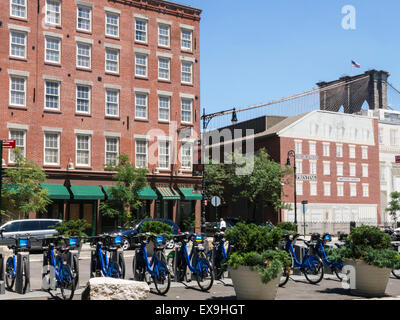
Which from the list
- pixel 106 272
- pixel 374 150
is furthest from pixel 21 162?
pixel 374 150

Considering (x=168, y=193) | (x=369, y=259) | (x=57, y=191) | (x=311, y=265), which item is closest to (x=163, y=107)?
(x=168, y=193)

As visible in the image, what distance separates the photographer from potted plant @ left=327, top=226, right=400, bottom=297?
38.6ft

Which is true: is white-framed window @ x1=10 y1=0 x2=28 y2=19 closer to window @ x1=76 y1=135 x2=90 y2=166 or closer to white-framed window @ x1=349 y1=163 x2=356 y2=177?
window @ x1=76 y1=135 x2=90 y2=166

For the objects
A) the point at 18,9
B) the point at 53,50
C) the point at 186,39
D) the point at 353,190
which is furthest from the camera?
the point at 353,190

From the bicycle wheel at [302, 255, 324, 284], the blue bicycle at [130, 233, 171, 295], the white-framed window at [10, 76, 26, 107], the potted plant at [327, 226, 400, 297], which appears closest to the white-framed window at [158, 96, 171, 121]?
the white-framed window at [10, 76, 26, 107]

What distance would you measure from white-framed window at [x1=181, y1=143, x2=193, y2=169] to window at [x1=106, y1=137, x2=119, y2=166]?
211 inches

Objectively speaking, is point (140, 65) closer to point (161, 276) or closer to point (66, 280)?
point (161, 276)

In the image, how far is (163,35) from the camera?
4144 centimetres

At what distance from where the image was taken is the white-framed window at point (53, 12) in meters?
36.5

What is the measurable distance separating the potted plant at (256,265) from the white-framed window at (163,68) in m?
31.2

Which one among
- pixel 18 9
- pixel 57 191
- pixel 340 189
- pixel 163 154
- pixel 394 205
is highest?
pixel 18 9

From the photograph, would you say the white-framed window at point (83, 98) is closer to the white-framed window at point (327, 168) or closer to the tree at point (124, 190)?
the tree at point (124, 190)

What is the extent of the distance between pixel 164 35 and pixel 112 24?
431 cm
